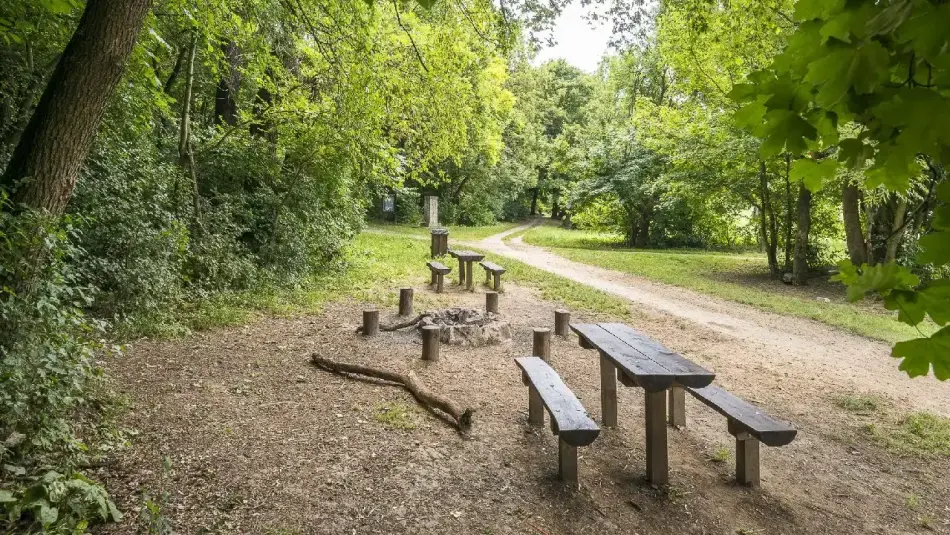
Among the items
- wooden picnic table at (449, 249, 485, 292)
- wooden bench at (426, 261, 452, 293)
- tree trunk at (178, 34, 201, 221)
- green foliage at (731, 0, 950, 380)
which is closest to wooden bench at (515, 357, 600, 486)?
green foliage at (731, 0, 950, 380)

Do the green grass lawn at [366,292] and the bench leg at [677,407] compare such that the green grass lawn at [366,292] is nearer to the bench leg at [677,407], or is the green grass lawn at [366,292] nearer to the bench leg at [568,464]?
the bench leg at [677,407]

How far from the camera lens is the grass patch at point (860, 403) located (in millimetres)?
5517

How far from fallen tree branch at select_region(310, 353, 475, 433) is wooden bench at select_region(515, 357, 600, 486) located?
24.8 inches

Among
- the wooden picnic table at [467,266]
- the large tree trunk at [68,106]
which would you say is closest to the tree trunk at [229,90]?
the wooden picnic table at [467,266]

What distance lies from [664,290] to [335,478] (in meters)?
9.96

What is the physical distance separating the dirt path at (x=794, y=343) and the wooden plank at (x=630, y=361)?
3103 millimetres

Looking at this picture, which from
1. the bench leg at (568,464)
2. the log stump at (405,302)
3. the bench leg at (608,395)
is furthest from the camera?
the log stump at (405,302)

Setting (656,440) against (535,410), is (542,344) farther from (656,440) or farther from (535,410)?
(656,440)

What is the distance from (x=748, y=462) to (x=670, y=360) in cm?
90

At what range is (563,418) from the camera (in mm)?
3525

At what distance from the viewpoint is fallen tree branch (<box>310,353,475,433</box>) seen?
447cm

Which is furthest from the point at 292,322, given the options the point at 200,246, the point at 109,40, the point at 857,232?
the point at 857,232

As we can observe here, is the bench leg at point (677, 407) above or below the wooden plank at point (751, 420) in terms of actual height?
below

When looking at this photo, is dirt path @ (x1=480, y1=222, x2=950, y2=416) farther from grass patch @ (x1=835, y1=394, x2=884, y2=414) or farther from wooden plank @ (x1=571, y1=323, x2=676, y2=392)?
wooden plank @ (x1=571, y1=323, x2=676, y2=392)
